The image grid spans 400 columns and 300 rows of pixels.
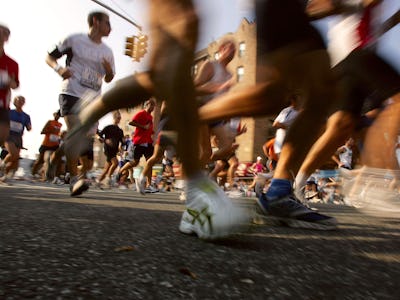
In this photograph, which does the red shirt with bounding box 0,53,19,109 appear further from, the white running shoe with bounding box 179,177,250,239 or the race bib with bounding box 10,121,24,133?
the white running shoe with bounding box 179,177,250,239

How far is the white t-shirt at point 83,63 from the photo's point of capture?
202 inches

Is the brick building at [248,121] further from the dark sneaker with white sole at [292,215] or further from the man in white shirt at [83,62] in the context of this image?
the dark sneaker with white sole at [292,215]

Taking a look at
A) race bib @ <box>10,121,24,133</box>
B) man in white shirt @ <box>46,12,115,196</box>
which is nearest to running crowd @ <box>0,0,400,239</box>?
man in white shirt @ <box>46,12,115,196</box>

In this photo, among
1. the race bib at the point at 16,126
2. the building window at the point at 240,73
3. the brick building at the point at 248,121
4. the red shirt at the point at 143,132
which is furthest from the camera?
the building window at the point at 240,73

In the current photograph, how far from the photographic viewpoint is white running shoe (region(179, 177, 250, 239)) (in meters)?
1.58

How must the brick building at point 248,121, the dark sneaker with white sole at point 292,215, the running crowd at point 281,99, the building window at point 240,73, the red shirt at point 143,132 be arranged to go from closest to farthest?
the running crowd at point 281,99 → the dark sneaker with white sole at point 292,215 → the red shirt at point 143,132 → the brick building at point 248,121 → the building window at point 240,73

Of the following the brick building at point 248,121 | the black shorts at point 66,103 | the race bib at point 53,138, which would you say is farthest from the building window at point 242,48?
the black shorts at point 66,103

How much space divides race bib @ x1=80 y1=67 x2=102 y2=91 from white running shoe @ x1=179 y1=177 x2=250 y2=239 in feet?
13.0

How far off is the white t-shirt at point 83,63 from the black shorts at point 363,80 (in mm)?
3141

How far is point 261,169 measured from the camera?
45.4 ft

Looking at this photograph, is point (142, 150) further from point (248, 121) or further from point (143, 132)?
point (248, 121)

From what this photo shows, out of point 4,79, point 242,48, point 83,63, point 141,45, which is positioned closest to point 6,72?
point 4,79

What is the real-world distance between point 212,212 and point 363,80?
2.23 meters

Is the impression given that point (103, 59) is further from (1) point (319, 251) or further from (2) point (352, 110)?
(1) point (319, 251)
